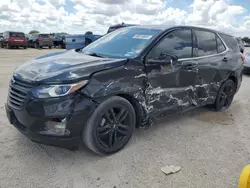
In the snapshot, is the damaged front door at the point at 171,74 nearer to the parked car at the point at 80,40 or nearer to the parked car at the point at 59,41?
the parked car at the point at 80,40

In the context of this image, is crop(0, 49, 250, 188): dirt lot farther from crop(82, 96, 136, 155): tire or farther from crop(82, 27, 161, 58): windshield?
crop(82, 27, 161, 58): windshield

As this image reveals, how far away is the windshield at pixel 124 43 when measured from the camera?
3410mm

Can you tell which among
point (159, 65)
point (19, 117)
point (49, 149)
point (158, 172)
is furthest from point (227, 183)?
point (19, 117)

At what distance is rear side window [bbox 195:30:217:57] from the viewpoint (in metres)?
4.18

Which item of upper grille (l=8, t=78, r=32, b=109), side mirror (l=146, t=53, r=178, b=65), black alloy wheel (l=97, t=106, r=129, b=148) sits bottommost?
black alloy wheel (l=97, t=106, r=129, b=148)

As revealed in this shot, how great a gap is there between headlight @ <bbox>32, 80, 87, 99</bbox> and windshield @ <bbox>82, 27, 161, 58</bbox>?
3.31 feet

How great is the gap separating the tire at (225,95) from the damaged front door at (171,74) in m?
1.07

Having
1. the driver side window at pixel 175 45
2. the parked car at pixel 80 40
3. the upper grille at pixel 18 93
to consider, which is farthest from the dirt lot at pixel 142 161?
the parked car at pixel 80 40

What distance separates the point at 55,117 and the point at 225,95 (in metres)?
3.73

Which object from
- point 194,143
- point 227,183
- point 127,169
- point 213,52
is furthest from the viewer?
point 213,52

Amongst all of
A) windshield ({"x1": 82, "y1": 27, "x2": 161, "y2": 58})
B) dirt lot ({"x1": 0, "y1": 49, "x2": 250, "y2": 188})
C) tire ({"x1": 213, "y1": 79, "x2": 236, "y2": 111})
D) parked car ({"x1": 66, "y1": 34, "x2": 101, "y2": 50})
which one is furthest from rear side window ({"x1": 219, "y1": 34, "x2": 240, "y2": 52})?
parked car ({"x1": 66, "y1": 34, "x2": 101, "y2": 50})

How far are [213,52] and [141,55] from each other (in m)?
1.90

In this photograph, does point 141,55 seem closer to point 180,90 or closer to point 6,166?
point 180,90

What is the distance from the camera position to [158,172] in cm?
277
